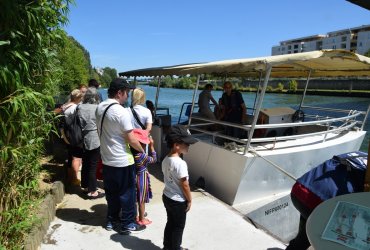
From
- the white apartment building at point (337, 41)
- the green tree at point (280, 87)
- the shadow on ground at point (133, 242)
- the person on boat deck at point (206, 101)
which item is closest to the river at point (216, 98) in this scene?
the person on boat deck at point (206, 101)

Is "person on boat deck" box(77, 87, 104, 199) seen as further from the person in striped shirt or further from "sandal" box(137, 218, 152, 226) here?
"sandal" box(137, 218, 152, 226)

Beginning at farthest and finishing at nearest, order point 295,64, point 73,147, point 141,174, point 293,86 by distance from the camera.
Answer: point 293,86, point 295,64, point 73,147, point 141,174

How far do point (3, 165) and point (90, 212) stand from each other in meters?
1.81

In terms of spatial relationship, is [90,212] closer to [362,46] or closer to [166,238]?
[166,238]

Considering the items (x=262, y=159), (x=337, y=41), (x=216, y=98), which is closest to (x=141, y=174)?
(x=262, y=159)

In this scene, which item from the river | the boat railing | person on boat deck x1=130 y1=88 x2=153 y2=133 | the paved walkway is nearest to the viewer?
the paved walkway

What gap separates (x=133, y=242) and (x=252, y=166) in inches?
88.9

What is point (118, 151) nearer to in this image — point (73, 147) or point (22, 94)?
point (22, 94)

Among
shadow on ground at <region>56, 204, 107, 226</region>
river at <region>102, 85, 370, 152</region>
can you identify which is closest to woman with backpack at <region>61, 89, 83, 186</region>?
shadow on ground at <region>56, 204, 107, 226</region>

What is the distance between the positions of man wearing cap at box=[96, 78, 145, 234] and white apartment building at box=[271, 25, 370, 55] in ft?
283

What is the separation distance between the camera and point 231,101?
730 centimetres

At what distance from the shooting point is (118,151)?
3.87 metres

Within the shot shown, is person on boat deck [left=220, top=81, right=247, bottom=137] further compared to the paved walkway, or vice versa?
person on boat deck [left=220, top=81, right=247, bottom=137]

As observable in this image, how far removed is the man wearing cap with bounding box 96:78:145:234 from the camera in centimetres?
377
